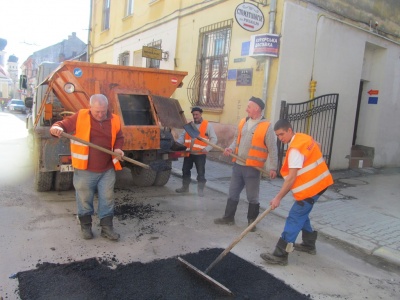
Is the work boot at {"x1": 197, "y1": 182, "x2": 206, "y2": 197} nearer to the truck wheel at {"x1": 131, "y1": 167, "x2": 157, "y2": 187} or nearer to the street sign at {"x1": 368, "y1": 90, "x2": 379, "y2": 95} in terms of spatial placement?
the truck wheel at {"x1": 131, "y1": 167, "x2": 157, "y2": 187}

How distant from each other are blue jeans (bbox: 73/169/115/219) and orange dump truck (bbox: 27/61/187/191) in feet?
3.31

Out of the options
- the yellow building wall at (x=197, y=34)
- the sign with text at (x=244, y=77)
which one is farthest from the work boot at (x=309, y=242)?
the sign with text at (x=244, y=77)

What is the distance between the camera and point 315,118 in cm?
828

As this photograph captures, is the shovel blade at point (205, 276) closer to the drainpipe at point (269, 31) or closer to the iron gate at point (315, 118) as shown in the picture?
the iron gate at point (315, 118)

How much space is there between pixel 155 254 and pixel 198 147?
2551mm

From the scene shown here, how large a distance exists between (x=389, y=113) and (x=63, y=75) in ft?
30.1

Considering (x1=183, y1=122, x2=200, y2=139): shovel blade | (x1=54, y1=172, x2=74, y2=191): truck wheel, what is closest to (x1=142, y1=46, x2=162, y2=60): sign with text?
(x1=54, y1=172, x2=74, y2=191): truck wheel

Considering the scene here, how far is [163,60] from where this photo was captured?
38.4ft

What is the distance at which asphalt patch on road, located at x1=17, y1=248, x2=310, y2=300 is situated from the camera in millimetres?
2775

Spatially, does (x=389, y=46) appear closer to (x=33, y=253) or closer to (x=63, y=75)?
(x=63, y=75)

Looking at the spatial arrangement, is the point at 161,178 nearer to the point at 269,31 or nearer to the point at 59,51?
the point at 269,31

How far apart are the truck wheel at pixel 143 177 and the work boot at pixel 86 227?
2.22 metres

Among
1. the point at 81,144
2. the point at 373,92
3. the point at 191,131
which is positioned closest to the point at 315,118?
the point at 373,92

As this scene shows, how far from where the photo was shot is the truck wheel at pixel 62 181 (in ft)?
17.8
